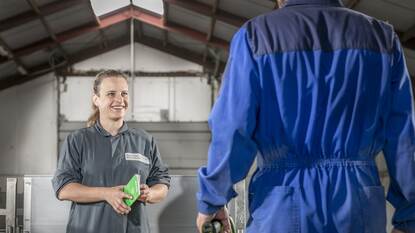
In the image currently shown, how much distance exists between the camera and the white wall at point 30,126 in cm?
1283

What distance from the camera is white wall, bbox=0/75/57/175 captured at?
12.8 metres

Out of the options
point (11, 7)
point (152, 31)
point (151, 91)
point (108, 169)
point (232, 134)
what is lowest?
point (108, 169)

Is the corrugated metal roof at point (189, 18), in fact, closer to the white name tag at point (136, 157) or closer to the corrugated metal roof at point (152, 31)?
the corrugated metal roof at point (152, 31)

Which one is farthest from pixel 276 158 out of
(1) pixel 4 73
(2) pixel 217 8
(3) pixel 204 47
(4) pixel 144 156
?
(1) pixel 4 73

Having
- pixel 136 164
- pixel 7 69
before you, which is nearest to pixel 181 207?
pixel 136 164

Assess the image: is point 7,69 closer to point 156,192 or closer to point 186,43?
point 186,43

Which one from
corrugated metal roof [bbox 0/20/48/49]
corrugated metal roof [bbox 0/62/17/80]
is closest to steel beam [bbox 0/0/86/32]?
corrugated metal roof [bbox 0/20/48/49]

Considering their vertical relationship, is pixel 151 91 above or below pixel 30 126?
above

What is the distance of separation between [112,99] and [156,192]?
48cm

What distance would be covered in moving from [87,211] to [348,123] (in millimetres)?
1420

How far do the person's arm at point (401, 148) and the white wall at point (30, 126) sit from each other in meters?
11.9

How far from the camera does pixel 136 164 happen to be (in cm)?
267

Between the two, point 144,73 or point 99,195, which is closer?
point 99,195

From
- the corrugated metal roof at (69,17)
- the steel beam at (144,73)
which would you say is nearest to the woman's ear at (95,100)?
the corrugated metal roof at (69,17)
